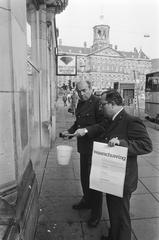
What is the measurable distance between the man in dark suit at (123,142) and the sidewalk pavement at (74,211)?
0.57m

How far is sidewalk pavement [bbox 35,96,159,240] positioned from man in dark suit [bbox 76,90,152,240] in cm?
57

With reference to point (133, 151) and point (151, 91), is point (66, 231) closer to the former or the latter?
point (133, 151)

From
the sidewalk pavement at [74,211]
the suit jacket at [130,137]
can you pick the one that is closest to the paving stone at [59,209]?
the sidewalk pavement at [74,211]

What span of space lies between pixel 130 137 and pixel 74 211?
6.10 feet

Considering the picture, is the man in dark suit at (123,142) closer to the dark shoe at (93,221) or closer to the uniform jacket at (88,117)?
the dark shoe at (93,221)

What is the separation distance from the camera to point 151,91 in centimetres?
1620

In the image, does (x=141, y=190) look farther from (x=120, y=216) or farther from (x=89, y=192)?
(x=120, y=216)

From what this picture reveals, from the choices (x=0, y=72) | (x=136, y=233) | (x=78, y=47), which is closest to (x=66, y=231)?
(x=136, y=233)

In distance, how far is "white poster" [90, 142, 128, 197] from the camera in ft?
8.22

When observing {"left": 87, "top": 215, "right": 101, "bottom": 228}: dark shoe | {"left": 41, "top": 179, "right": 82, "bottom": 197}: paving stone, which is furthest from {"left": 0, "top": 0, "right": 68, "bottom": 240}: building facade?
{"left": 41, "top": 179, "right": 82, "bottom": 197}: paving stone

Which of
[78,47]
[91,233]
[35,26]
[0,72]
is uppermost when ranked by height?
[78,47]

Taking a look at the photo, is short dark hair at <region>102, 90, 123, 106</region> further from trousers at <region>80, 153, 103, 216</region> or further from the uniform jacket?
trousers at <region>80, 153, 103, 216</region>

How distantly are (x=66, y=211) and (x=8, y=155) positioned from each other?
5.72 ft

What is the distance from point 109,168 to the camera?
263cm
